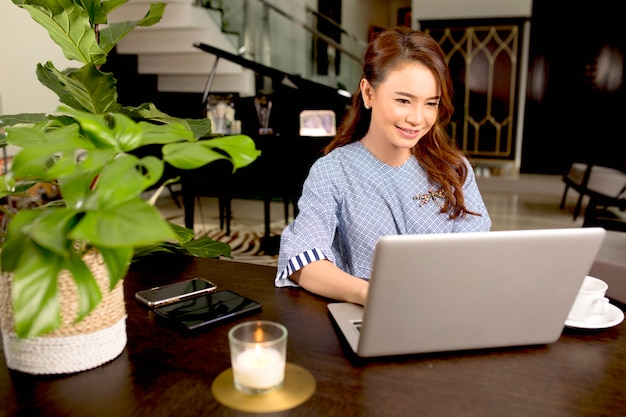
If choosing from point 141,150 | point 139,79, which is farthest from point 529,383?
point 139,79

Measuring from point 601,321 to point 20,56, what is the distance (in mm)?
4596

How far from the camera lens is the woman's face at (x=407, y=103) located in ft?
4.35

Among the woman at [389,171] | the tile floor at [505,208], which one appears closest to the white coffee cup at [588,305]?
the woman at [389,171]

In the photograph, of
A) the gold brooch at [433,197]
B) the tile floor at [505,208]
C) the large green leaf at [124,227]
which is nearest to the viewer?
the large green leaf at [124,227]

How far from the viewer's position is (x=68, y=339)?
764mm

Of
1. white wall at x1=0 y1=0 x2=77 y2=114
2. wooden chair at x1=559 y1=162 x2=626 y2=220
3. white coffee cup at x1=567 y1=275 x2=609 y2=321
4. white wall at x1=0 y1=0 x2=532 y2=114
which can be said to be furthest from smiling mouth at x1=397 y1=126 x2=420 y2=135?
white wall at x1=0 y1=0 x2=532 y2=114

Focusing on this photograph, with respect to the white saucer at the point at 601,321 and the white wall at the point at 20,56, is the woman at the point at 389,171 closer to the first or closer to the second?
the white saucer at the point at 601,321

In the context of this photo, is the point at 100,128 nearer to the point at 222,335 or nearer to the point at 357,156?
the point at 222,335

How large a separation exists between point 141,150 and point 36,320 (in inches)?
126

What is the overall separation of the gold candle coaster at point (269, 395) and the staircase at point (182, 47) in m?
5.04

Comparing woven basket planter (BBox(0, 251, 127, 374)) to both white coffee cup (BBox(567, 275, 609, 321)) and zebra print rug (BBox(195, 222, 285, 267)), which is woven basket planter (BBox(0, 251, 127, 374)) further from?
zebra print rug (BBox(195, 222, 285, 267))

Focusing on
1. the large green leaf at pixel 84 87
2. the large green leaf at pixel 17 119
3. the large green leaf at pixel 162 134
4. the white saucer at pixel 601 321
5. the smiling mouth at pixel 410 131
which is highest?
the large green leaf at pixel 84 87

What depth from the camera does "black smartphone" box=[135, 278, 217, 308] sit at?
3.43ft

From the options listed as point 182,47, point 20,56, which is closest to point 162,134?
point 20,56
